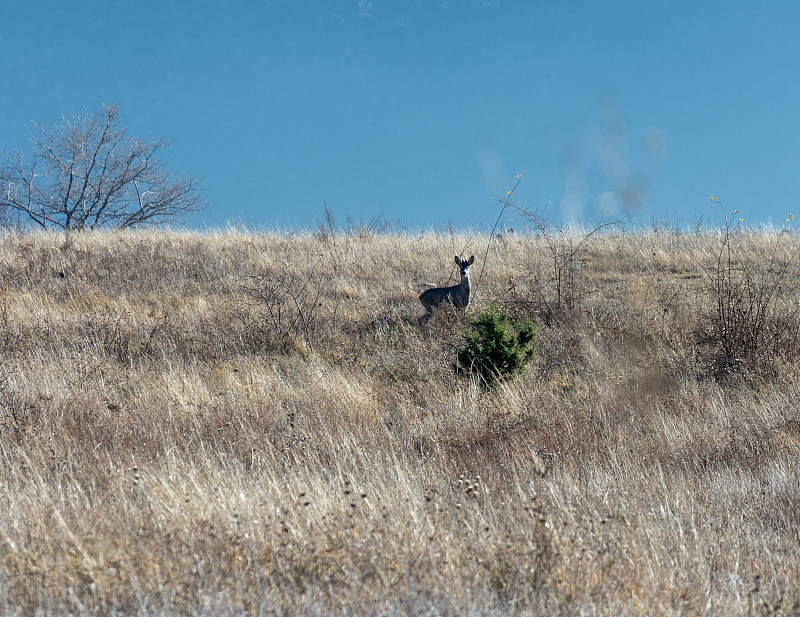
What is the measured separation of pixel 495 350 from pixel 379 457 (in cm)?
327

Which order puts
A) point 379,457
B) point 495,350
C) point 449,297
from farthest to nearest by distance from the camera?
point 449,297 → point 495,350 → point 379,457

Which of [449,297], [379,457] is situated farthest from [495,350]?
[379,457]

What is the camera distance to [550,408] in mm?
7730

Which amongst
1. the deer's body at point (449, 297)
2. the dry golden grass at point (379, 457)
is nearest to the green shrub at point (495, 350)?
the dry golden grass at point (379, 457)

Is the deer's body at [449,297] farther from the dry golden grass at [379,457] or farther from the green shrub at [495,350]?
the green shrub at [495,350]

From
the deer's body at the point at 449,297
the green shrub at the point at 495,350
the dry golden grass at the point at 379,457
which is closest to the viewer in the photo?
the dry golden grass at the point at 379,457

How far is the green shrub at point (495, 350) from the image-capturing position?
29.0 feet

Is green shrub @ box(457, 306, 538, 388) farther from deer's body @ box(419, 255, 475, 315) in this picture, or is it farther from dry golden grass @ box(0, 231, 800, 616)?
deer's body @ box(419, 255, 475, 315)

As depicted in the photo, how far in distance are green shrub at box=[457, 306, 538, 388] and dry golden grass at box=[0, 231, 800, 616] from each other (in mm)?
239

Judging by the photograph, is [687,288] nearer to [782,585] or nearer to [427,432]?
[427,432]

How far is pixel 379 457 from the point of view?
237 inches

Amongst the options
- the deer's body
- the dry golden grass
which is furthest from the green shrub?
the deer's body

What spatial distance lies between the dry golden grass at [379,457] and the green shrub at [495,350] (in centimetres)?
24

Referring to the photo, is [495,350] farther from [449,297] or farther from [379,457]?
[379,457]
